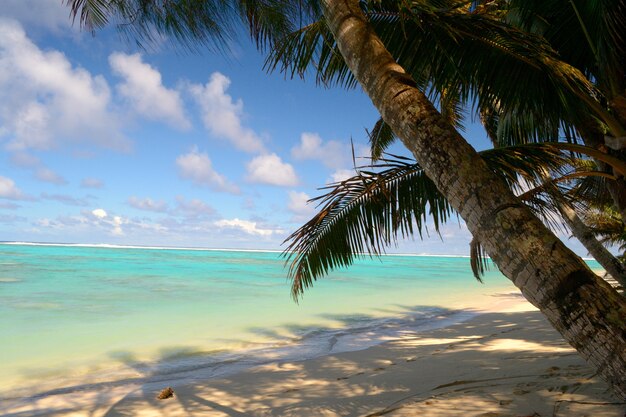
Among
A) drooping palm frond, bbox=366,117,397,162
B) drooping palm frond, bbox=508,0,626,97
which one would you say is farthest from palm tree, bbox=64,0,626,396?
drooping palm frond, bbox=366,117,397,162

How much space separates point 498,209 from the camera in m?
1.93

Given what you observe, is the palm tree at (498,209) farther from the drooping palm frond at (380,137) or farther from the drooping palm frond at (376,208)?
the drooping palm frond at (380,137)

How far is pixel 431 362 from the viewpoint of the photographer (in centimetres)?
518

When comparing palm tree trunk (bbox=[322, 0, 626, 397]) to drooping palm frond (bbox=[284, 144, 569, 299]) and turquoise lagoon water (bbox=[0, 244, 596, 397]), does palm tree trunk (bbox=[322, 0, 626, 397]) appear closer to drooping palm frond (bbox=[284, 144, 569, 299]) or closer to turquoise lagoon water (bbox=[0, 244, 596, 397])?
drooping palm frond (bbox=[284, 144, 569, 299])

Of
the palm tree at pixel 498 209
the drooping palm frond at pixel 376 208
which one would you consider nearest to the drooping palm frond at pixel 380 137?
the drooping palm frond at pixel 376 208

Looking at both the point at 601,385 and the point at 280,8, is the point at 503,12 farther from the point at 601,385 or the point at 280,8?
the point at 601,385

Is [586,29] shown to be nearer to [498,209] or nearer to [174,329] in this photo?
[498,209]

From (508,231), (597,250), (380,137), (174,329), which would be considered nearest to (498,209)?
(508,231)

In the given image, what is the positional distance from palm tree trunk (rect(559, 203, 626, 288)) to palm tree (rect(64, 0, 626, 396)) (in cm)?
356

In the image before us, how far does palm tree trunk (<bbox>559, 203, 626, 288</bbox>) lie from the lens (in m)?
5.84

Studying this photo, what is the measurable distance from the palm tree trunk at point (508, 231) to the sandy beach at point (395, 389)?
0.80 metres

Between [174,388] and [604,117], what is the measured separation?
4.66 metres

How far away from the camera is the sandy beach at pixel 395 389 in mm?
2900

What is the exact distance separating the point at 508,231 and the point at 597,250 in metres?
5.09
